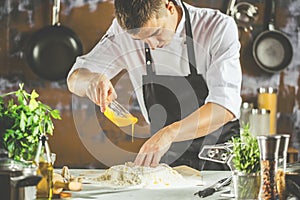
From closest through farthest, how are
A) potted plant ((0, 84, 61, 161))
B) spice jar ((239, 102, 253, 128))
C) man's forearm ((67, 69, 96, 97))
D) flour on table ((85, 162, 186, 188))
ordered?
potted plant ((0, 84, 61, 161)) < flour on table ((85, 162, 186, 188)) < man's forearm ((67, 69, 96, 97)) < spice jar ((239, 102, 253, 128))

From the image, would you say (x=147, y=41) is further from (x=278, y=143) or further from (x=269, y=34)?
(x=278, y=143)

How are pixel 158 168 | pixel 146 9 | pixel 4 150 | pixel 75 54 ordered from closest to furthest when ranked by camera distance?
pixel 4 150
pixel 158 168
pixel 146 9
pixel 75 54

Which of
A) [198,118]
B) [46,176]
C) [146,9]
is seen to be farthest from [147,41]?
[46,176]

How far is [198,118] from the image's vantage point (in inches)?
126

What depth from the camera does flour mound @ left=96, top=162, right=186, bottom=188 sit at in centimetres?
264

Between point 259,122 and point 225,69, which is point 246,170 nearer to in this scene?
point 225,69

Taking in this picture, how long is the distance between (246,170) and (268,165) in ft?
0.38

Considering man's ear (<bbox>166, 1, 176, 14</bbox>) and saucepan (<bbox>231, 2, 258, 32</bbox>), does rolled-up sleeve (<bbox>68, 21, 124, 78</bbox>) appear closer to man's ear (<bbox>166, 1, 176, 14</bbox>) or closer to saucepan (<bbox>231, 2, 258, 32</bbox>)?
man's ear (<bbox>166, 1, 176, 14</bbox>)

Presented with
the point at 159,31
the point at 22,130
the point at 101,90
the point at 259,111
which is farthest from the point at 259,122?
the point at 22,130

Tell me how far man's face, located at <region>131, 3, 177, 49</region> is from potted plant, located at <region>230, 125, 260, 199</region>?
1103 millimetres

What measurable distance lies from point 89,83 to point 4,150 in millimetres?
1224

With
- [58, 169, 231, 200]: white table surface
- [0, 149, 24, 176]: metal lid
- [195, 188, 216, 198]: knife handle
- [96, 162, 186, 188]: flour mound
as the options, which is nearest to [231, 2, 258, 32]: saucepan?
[96, 162, 186, 188]: flour mound

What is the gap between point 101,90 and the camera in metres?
3.26

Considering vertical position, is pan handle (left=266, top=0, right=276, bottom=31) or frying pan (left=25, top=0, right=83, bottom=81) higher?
pan handle (left=266, top=0, right=276, bottom=31)
